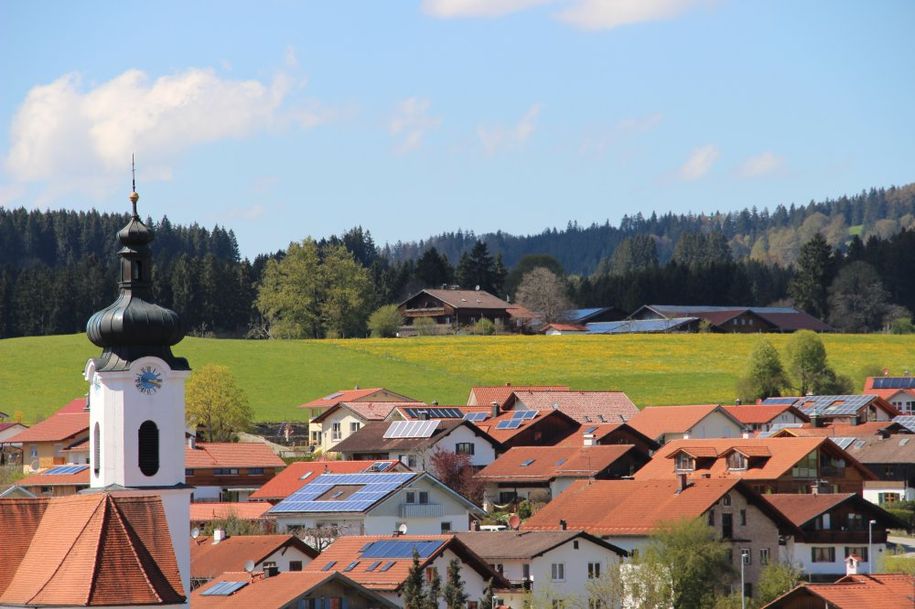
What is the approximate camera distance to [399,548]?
4828cm

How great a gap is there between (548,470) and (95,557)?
39.2 metres

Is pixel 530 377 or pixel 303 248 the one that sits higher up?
pixel 303 248

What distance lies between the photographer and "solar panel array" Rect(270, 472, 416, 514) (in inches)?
2389

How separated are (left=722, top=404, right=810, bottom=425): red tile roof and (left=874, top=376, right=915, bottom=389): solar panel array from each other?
611 inches

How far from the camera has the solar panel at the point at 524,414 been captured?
83.8m

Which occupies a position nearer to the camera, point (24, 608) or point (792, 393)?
point (24, 608)

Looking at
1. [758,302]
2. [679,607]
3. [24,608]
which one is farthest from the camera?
[758,302]

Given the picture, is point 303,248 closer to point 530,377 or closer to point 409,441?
point 530,377

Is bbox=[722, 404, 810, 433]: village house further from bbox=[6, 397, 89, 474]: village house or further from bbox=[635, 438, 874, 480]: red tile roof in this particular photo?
bbox=[6, 397, 89, 474]: village house

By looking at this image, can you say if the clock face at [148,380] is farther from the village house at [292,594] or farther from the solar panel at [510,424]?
the solar panel at [510,424]

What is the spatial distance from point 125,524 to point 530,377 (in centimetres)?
7620

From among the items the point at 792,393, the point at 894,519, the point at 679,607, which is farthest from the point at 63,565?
the point at 792,393

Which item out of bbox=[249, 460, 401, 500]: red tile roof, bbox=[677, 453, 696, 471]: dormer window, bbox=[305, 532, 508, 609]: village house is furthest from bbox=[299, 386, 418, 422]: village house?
bbox=[305, 532, 508, 609]: village house

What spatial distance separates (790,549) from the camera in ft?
186
